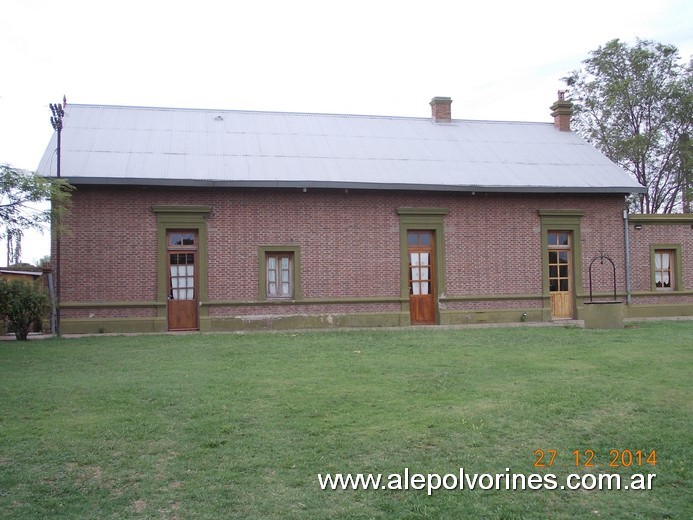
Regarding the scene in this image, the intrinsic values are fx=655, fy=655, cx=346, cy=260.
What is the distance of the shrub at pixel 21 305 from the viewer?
576 inches

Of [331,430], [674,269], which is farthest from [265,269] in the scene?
[674,269]

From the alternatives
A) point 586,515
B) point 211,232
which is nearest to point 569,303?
point 211,232

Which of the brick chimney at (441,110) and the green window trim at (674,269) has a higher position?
the brick chimney at (441,110)

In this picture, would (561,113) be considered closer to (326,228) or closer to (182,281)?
(326,228)

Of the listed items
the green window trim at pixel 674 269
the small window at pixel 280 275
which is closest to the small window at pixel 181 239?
the small window at pixel 280 275

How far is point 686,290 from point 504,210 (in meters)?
6.47

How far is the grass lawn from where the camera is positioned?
503 centimetres

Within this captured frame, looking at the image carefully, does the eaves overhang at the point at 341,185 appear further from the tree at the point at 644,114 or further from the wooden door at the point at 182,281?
the tree at the point at 644,114

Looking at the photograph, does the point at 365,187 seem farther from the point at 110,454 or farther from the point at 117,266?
the point at 110,454

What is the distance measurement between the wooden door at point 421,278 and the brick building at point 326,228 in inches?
1.5

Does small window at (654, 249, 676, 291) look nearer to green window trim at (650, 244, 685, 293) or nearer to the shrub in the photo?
green window trim at (650, 244, 685, 293)

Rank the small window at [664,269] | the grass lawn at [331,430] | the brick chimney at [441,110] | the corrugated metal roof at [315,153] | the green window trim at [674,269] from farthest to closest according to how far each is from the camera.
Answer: the brick chimney at [441,110]
the small window at [664,269]
the green window trim at [674,269]
the corrugated metal roof at [315,153]
the grass lawn at [331,430]

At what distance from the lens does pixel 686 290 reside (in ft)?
64.8

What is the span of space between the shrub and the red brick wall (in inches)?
33.2
